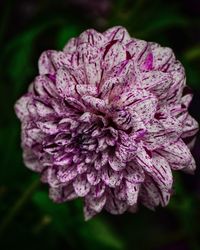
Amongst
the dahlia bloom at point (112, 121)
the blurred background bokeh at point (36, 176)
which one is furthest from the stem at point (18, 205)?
the dahlia bloom at point (112, 121)

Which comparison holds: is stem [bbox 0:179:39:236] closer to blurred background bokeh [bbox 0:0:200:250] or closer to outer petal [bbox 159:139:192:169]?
blurred background bokeh [bbox 0:0:200:250]

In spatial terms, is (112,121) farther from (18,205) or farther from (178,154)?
(18,205)

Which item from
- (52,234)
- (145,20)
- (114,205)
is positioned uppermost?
(145,20)

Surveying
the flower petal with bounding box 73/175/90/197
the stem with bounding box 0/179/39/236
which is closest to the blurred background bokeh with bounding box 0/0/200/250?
the stem with bounding box 0/179/39/236

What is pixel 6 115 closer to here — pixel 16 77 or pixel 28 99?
pixel 16 77

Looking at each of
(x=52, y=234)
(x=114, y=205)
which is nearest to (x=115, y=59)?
(x=114, y=205)

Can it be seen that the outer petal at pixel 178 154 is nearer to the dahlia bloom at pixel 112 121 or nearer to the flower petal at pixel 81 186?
the dahlia bloom at pixel 112 121

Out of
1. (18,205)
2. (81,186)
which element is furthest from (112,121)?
(18,205)
